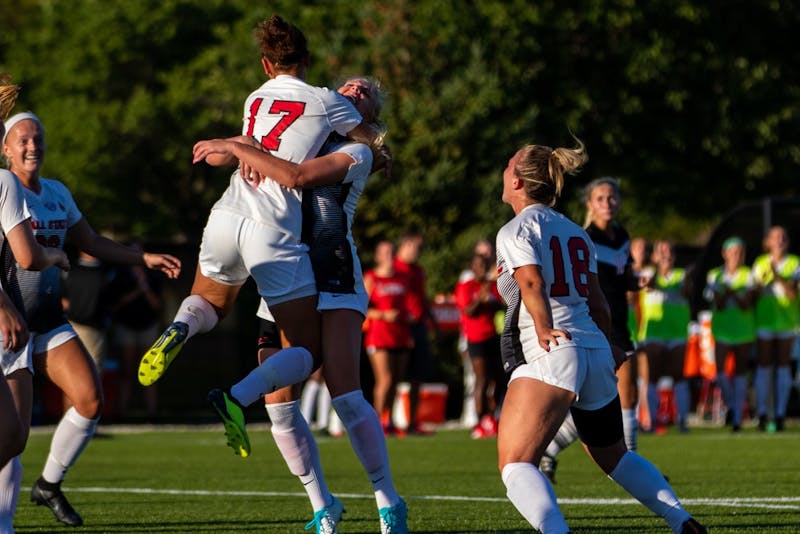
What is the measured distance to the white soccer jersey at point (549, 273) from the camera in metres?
6.10

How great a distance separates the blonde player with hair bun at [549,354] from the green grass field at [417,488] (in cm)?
134

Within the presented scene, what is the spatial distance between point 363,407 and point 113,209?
38927 mm

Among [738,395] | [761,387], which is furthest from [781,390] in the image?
[738,395]

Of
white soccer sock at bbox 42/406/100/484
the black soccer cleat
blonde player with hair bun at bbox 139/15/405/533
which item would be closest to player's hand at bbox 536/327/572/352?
blonde player with hair bun at bbox 139/15/405/533

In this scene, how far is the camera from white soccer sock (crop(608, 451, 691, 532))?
246 inches

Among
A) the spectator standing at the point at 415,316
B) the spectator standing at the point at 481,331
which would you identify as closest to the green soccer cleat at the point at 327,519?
the spectator standing at the point at 415,316

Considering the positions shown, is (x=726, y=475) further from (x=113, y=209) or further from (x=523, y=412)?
(x=113, y=209)

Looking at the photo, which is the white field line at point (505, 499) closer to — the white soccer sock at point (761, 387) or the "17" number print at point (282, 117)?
the "17" number print at point (282, 117)

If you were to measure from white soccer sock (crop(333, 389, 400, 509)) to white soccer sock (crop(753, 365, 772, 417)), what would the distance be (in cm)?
1239

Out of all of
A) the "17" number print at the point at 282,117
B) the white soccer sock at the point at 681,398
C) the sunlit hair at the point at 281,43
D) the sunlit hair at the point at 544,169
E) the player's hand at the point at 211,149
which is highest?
the sunlit hair at the point at 281,43

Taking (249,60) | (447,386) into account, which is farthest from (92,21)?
(447,386)

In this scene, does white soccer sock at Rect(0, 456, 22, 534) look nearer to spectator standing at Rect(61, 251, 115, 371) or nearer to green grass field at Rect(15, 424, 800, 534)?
green grass field at Rect(15, 424, 800, 534)

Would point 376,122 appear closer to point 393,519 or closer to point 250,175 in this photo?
point 250,175

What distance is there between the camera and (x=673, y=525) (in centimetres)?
627
